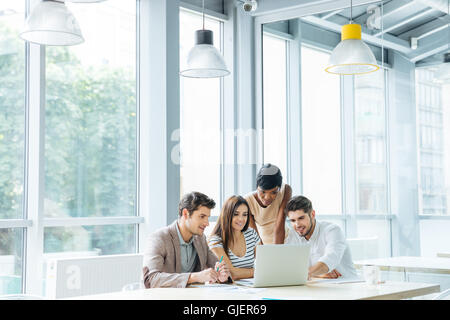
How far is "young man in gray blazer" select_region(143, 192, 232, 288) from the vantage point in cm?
319

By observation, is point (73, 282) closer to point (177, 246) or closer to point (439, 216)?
point (177, 246)

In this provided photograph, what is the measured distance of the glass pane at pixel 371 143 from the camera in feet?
17.9

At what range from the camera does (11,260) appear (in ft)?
15.7

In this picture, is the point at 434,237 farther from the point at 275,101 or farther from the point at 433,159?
the point at 275,101

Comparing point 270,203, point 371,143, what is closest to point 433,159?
point 371,143

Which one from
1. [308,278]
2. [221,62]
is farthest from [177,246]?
[221,62]

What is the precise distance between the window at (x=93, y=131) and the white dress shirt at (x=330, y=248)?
89.8 inches

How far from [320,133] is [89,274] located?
2648mm

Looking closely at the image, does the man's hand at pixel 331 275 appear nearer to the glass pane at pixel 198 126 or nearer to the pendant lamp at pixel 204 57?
the pendant lamp at pixel 204 57

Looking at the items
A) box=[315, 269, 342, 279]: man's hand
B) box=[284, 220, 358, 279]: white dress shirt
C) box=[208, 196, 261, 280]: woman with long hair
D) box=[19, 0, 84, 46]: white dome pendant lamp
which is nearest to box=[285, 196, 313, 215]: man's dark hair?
box=[284, 220, 358, 279]: white dress shirt

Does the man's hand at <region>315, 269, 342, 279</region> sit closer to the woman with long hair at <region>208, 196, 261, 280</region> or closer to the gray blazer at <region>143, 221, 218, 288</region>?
the woman with long hair at <region>208, 196, 261, 280</region>

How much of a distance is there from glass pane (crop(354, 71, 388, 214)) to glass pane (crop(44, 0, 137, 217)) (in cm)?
222

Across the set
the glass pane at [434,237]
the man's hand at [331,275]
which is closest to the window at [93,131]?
the man's hand at [331,275]

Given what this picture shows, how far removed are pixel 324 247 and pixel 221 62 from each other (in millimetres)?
1372
